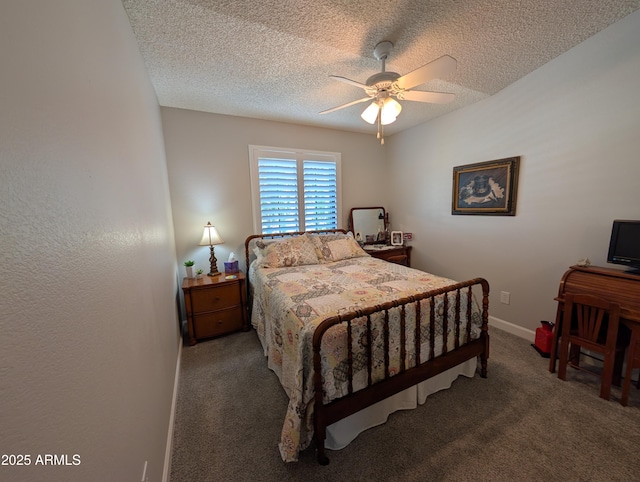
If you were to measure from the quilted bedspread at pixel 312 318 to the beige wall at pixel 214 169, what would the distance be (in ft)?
2.69

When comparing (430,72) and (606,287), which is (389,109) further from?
(606,287)

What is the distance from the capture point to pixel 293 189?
3557 millimetres

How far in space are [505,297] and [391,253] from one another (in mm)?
1498

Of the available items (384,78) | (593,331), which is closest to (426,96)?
(384,78)

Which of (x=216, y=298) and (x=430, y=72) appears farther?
(x=216, y=298)

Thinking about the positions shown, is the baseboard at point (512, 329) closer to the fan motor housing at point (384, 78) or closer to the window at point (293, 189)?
the window at point (293, 189)

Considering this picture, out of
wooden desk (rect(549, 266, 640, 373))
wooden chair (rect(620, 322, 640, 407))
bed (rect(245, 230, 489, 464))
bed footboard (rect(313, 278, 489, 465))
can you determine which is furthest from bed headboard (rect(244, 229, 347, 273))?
wooden chair (rect(620, 322, 640, 407))

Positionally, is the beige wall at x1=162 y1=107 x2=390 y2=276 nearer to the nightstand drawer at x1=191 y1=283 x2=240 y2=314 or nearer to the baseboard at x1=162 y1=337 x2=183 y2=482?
the nightstand drawer at x1=191 y1=283 x2=240 y2=314

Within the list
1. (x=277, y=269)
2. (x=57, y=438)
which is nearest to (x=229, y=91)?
(x=277, y=269)

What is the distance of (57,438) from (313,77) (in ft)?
8.80

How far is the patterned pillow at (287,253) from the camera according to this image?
290 centimetres

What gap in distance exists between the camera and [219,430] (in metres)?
1.68

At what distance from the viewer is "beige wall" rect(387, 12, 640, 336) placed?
6.30 feet

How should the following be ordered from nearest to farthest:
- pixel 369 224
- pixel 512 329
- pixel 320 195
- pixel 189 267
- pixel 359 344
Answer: pixel 359 344 < pixel 512 329 < pixel 189 267 < pixel 320 195 < pixel 369 224
